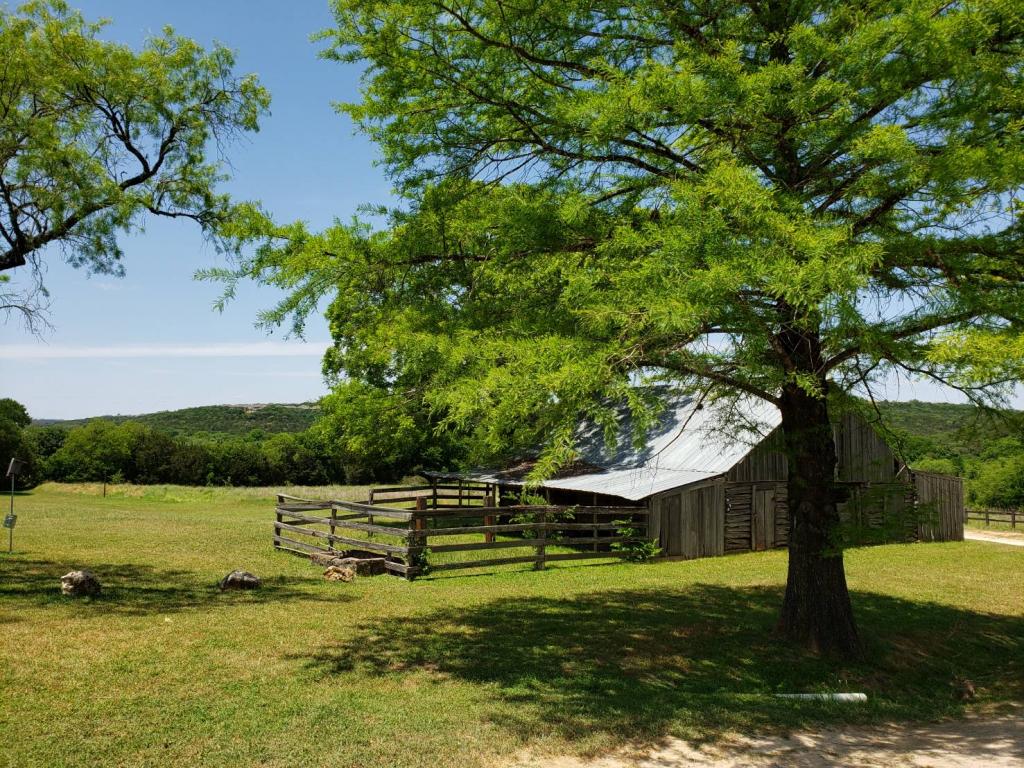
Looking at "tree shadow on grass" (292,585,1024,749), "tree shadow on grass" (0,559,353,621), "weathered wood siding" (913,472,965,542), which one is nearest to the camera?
"tree shadow on grass" (292,585,1024,749)

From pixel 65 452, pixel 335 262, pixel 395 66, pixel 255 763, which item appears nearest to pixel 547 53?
pixel 395 66

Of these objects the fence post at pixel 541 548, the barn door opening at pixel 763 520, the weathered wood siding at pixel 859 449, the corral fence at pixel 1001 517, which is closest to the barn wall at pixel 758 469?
the barn door opening at pixel 763 520

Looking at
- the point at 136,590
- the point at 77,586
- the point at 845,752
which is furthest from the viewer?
the point at 136,590

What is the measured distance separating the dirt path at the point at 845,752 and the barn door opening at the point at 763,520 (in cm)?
1475

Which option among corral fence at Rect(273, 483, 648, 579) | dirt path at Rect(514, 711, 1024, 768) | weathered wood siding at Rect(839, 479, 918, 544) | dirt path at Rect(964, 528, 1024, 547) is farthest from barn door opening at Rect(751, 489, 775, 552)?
dirt path at Rect(514, 711, 1024, 768)

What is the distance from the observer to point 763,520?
875 inches

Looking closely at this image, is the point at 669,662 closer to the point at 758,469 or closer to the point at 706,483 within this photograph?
the point at 706,483

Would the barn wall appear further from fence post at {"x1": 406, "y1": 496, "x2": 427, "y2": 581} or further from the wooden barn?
fence post at {"x1": 406, "y1": 496, "x2": 427, "y2": 581}

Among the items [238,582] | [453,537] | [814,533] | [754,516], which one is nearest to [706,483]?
[754,516]

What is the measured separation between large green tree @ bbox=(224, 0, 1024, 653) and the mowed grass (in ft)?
6.19

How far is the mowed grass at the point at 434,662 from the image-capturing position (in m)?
6.36

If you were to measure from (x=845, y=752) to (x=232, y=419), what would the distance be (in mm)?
111059

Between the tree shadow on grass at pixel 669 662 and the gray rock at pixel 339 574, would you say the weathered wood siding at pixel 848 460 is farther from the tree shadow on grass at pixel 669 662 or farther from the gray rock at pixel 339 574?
the gray rock at pixel 339 574

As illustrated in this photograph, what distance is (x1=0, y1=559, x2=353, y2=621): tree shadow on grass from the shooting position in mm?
11453
